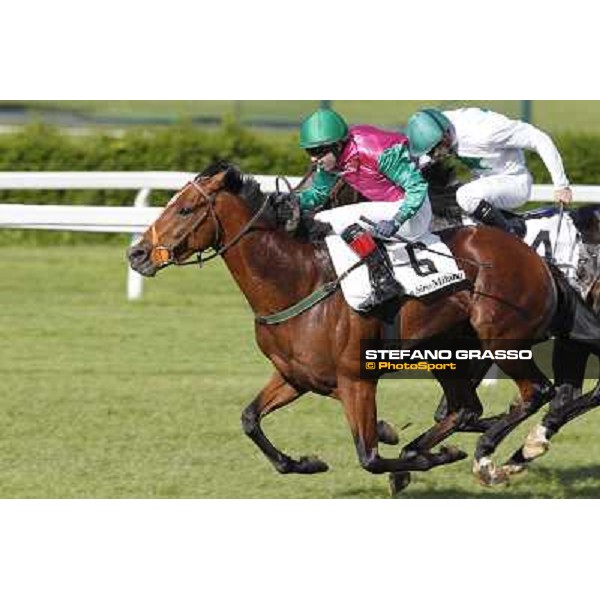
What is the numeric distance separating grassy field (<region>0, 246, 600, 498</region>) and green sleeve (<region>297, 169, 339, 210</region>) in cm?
124

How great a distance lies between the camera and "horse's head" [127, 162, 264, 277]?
7086 mm

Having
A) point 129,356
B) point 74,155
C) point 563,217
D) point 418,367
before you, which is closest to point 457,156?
point 563,217

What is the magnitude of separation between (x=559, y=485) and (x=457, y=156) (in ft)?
5.19

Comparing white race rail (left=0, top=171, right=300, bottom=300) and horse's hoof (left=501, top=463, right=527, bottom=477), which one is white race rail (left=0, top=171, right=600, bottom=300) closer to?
white race rail (left=0, top=171, right=300, bottom=300)

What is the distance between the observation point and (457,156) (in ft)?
26.3

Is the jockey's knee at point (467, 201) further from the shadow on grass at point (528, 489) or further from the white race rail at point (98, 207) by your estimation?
the white race rail at point (98, 207)

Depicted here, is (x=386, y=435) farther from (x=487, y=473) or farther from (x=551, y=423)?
(x=551, y=423)

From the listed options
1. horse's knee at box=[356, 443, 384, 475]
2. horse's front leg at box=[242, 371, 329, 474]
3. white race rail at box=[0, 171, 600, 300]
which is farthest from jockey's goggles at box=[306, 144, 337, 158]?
white race rail at box=[0, 171, 600, 300]

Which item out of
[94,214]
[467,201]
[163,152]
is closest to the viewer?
[467,201]

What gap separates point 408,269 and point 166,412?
8.14 ft

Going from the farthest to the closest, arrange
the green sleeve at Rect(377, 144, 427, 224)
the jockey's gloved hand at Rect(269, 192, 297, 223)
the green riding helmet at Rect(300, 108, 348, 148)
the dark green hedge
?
the dark green hedge → the jockey's gloved hand at Rect(269, 192, 297, 223) → the green riding helmet at Rect(300, 108, 348, 148) → the green sleeve at Rect(377, 144, 427, 224)

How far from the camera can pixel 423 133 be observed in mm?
7410

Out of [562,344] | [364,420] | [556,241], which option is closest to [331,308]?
[364,420]
